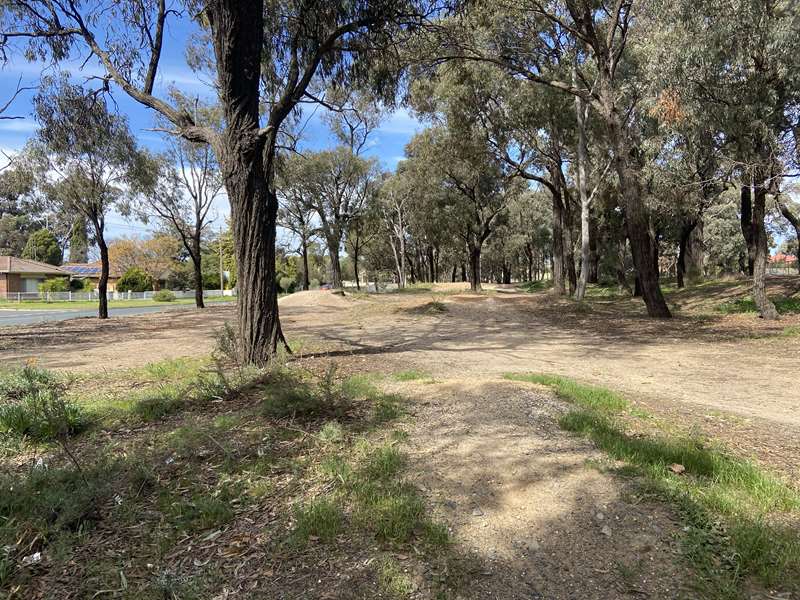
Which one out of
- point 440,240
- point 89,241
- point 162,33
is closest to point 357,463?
point 162,33

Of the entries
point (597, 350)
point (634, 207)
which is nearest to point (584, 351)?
point (597, 350)

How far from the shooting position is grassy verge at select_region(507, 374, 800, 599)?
7.63ft

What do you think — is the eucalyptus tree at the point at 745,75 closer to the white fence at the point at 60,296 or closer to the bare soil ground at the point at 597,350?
the bare soil ground at the point at 597,350

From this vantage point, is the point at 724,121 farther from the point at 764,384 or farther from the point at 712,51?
the point at 764,384

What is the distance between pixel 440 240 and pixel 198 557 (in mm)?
36520

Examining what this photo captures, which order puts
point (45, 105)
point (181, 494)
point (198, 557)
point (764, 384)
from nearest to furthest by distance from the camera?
1. point (198, 557)
2. point (181, 494)
3. point (764, 384)
4. point (45, 105)

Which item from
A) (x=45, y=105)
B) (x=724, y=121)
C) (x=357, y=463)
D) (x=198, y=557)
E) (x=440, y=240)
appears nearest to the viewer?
(x=198, y=557)

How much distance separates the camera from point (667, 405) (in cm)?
529

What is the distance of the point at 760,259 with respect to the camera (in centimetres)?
1170

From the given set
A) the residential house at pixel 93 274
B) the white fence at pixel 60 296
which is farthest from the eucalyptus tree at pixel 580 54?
the residential house at pixel 93 274

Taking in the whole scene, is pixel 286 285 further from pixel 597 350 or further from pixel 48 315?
pixel 597 350

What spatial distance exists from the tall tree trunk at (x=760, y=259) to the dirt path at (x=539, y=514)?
10.4m

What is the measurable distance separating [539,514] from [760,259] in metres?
12.3

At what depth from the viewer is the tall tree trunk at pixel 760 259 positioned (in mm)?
11414
